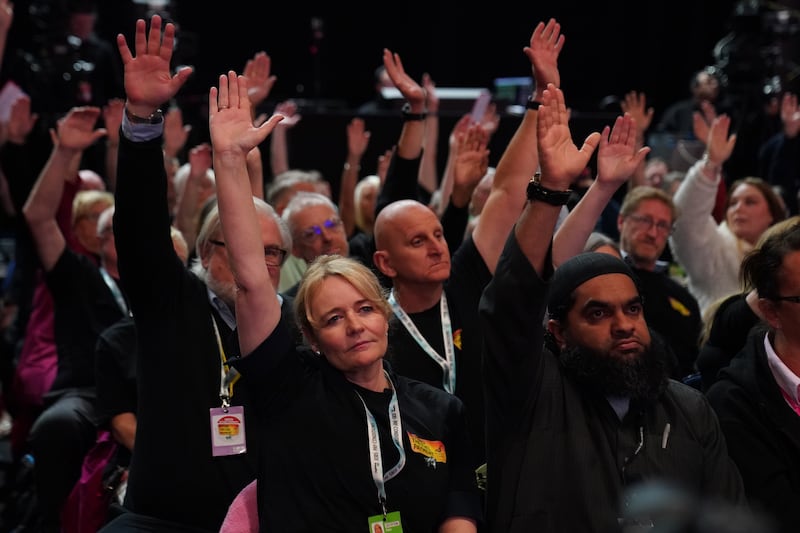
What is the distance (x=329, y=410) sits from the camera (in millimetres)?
2344

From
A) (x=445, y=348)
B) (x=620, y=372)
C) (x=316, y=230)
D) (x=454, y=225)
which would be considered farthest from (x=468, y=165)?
(x=620, y=372)

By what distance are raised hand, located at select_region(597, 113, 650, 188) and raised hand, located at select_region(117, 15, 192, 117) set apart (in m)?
1.07

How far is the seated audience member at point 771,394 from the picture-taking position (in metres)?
2.58

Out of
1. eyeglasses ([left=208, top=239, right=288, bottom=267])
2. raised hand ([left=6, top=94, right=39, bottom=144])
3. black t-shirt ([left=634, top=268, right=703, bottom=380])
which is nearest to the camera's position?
eyeglasses ([left=208, top=239, right=288, bottom=267])

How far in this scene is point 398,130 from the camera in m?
6.50

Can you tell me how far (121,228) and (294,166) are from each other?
420 cm

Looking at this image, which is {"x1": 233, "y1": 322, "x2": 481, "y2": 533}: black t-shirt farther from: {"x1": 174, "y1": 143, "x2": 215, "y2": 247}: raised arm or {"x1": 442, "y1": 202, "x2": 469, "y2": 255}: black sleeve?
{"x1": 174, "y1": 143, "x2": 215, "y2": 247}: raised arm

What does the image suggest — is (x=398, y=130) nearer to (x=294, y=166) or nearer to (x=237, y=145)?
(x=294, y=166)

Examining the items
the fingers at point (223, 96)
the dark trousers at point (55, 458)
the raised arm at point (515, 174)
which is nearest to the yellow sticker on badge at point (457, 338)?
the raised arm at point (515, 174)

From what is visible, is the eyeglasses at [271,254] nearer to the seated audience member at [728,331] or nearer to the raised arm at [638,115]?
the seated audience member at [728,331]

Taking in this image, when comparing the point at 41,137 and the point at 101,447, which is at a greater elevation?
the point at 41,137

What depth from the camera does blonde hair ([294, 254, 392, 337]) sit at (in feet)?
8.07

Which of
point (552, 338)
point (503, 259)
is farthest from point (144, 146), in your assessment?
point (552, 338)

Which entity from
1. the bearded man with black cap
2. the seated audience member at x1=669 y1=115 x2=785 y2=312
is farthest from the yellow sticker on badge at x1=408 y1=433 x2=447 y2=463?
the seated audience member at x1=669 y1=115 x2=785 y2=312
